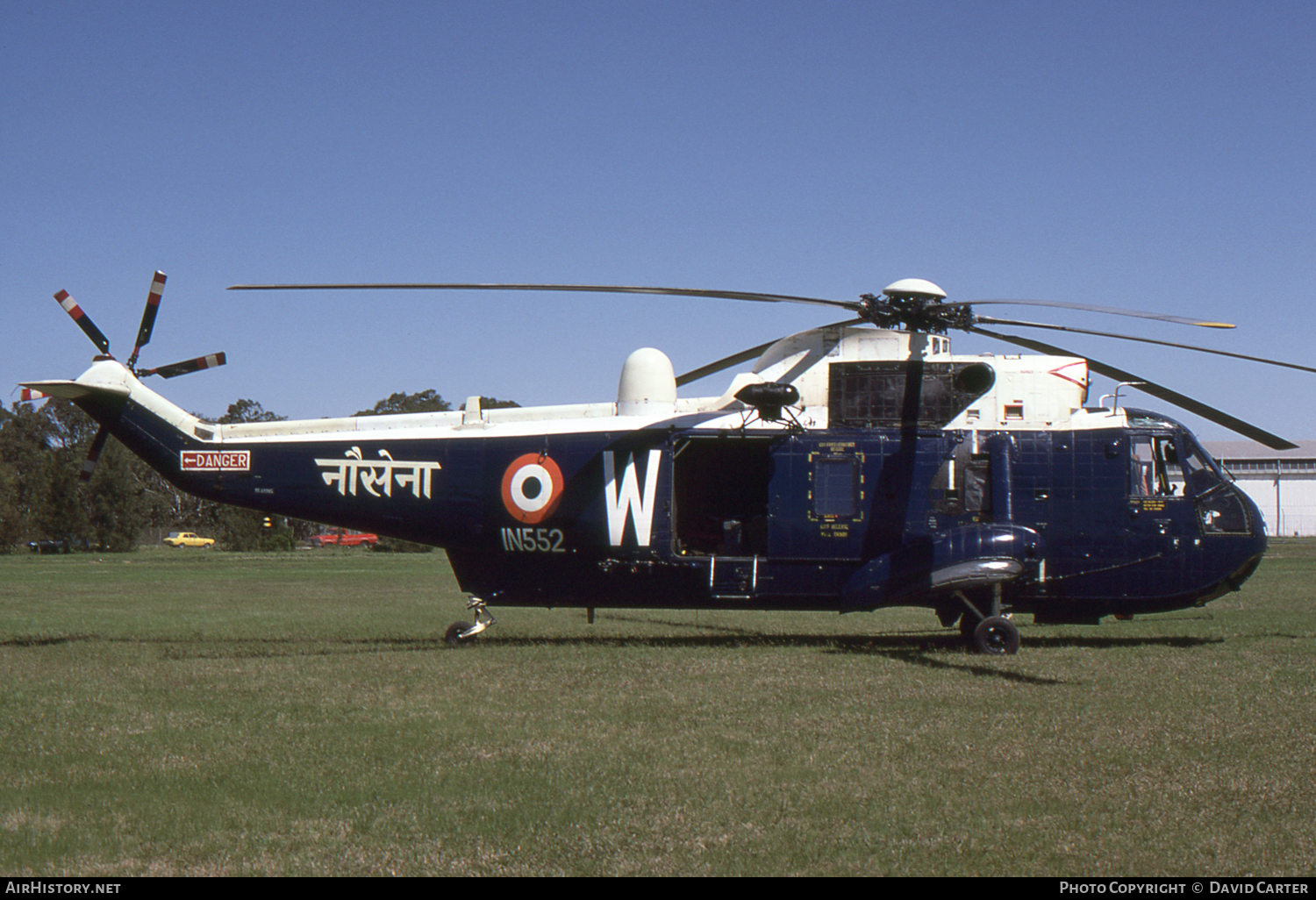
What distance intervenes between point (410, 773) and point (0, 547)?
80438mm

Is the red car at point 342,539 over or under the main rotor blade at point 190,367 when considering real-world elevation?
under

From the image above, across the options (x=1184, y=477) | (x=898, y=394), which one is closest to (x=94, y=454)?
(x=898, y=394)

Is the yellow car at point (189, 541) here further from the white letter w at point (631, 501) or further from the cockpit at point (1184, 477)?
the cockpit at point (1184, 477)

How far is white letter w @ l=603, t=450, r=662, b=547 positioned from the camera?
1465cm

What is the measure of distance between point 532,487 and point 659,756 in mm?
7357

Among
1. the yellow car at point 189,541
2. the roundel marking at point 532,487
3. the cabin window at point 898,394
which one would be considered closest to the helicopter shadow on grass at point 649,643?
the roundel marking at point 532,487

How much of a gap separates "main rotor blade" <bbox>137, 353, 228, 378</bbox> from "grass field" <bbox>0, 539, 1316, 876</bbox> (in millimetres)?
3982

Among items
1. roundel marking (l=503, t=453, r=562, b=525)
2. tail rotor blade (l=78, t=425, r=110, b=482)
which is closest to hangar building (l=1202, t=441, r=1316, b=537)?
roundel marking (l=503, t=453, r=562, b=525)

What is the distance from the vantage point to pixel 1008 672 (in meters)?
11.9

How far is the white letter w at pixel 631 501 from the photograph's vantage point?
577 inches

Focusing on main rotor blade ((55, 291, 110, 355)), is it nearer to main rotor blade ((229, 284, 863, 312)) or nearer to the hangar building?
main rotor blade ((229, 284, 863, 312))

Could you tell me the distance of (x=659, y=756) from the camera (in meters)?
8.00

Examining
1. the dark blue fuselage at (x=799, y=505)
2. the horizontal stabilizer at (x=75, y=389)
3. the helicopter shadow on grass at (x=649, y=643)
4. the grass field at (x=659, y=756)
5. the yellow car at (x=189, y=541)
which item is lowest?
the yellow car at (x=189, y=541)

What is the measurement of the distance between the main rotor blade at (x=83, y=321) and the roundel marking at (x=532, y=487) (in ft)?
20.9
